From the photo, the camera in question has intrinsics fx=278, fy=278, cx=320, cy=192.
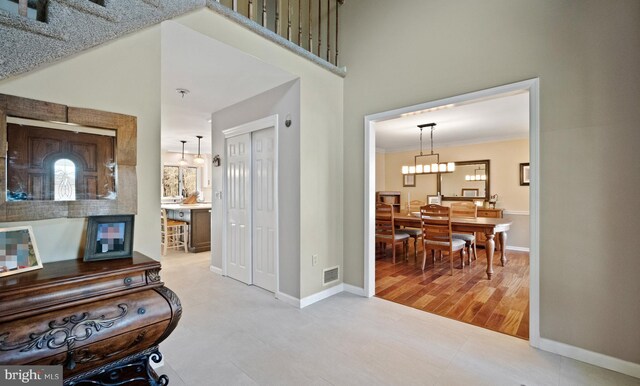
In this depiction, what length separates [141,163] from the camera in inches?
74.5

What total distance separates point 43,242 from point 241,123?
8.30 feet

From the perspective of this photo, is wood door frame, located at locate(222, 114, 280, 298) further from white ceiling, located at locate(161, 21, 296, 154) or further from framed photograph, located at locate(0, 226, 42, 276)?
framed photograph, located at locate(0, 226, 42, 276)

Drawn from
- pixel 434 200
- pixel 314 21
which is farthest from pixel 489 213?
pixel 314 21

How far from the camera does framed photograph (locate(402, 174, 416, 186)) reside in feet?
24.5

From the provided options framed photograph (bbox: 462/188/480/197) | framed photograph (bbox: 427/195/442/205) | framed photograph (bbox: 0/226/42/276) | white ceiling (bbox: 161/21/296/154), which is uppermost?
white ceiling (bbox: 161/21/296/154)

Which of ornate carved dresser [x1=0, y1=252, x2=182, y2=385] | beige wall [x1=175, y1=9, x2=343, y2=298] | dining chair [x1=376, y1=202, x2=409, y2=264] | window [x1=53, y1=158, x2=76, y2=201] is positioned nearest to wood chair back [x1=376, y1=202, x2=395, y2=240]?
dining chair [x1=376, y1=202, x2=409, y2=264]

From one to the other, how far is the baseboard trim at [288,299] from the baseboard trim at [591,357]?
2124 millimetres

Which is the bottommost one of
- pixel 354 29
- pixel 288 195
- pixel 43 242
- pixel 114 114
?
pixel 43 242

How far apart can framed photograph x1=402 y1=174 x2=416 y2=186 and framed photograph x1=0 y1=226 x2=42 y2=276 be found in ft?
23.8

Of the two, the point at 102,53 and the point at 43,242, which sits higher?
the point at 102,53

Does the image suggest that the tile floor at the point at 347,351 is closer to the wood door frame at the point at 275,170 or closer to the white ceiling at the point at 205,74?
the wood door frame at the point at 275,170

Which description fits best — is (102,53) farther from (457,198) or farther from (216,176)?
(457,198)

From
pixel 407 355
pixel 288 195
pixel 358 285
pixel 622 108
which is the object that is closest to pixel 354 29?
pixel 288 195

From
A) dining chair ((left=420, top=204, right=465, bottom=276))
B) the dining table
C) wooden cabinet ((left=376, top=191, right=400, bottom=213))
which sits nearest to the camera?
the dining table
